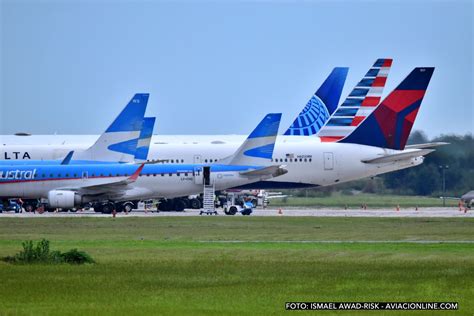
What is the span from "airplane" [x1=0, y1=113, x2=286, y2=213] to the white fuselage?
2794 millimetres

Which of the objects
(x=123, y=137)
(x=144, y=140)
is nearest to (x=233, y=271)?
(x=123, y=137)

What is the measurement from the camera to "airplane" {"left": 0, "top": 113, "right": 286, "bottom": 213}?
216ft

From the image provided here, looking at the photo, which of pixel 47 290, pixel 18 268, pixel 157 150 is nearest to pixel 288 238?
pixel 18 268

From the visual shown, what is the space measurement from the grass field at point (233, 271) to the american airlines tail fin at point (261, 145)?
2256 centimetres

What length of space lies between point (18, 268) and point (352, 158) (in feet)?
155

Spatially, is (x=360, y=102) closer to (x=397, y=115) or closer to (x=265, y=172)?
(x=397, y=115)

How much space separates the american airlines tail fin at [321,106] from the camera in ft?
295

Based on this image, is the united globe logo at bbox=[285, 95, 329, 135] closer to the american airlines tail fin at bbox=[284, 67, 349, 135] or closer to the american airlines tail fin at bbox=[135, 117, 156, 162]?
the american airlines tail fin at bbox=[284, 67, 349, 135]

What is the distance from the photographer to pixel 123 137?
237 ft

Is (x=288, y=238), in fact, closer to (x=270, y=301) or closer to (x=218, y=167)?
(x=270, y=301)

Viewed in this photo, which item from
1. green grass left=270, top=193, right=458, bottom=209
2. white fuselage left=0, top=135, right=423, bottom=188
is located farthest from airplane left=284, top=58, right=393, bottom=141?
green grass left=270, top=193, right=458, bottom=209

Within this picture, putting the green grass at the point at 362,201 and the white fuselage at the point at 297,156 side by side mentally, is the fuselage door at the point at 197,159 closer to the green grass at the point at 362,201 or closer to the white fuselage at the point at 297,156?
the white fuselage at the point at 297,156

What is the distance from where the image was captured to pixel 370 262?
30.4 m

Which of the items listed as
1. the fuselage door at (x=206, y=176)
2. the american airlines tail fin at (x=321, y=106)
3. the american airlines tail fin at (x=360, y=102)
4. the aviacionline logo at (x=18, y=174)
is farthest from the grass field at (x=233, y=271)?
the american airlines tail fin at (x=321, y=106)
